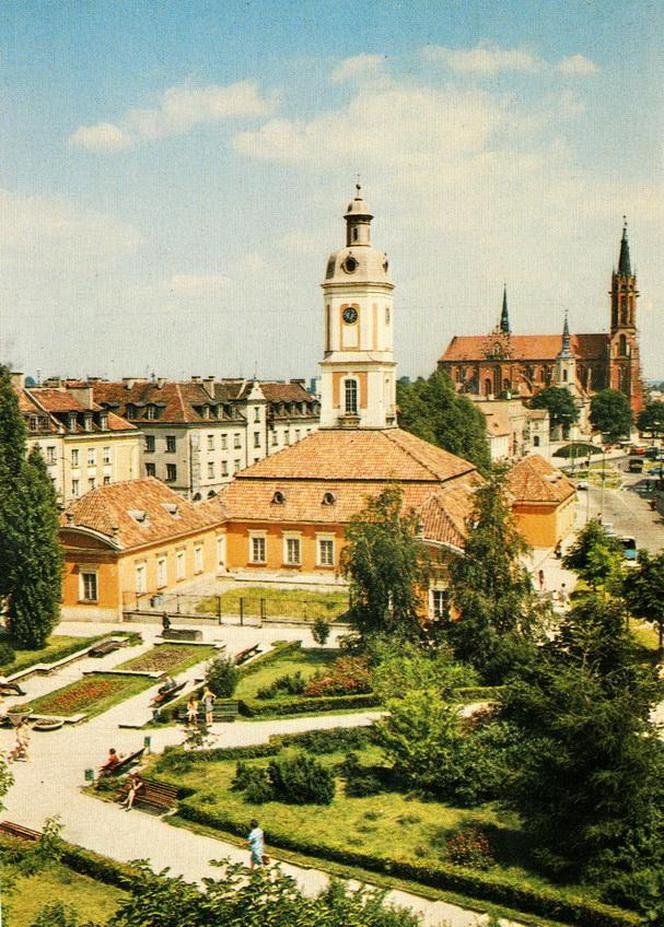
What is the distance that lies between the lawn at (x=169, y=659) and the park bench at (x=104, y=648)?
1.52m

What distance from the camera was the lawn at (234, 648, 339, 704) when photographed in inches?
1353

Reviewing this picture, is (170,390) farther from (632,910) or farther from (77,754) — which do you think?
(632,910)

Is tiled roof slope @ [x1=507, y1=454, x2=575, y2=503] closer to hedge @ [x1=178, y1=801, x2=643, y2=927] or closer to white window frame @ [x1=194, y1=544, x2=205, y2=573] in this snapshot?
white window frame @ [x1=194, y1=544, x2=205, y2=573]

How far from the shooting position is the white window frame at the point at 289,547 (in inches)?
2013

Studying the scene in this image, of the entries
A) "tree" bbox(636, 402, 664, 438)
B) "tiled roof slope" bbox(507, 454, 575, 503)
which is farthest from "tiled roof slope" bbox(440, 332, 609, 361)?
"tiled roof slope" bbox(507, 454, 575, 503)

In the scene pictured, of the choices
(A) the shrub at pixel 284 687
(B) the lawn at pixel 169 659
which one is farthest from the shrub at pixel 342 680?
(B) the lawn at pixel 169 659

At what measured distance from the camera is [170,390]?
274ft

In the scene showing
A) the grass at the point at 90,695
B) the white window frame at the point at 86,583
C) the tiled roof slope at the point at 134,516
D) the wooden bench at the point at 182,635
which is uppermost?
the tiled roof slope at the point at 134,516

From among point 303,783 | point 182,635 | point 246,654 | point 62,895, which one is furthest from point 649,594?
point 62,895

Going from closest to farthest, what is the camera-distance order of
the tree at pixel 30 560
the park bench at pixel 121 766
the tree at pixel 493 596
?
the park bench at pixel 121 766 → the tree at pixel 493 596 → the tree at pixel 30 560

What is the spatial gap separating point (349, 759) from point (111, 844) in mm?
7430

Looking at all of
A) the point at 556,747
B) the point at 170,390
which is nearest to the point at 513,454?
the point at 170,390

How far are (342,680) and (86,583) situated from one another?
16.8 metres

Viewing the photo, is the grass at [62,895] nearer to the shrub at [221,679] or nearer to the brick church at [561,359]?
the shrub at [221,679]
